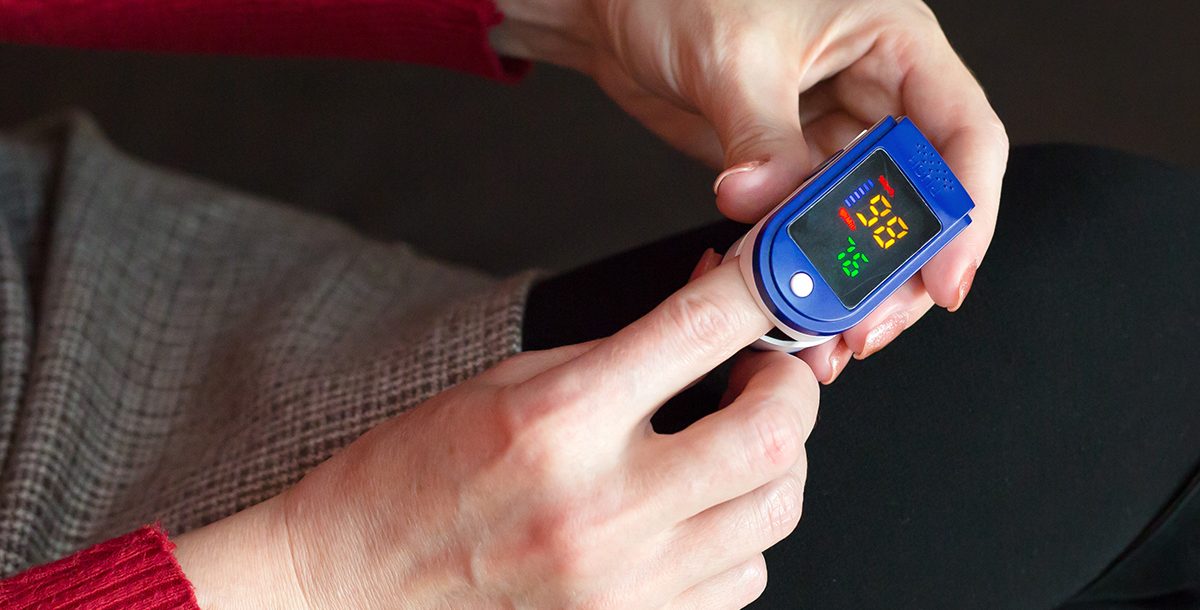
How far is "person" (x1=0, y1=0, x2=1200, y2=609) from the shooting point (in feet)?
1.76

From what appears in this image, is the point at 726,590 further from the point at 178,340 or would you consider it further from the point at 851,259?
the point at 178,340

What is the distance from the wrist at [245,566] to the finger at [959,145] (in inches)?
15.7

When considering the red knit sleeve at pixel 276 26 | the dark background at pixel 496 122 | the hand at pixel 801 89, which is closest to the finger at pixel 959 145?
the hand at pixel 801 89

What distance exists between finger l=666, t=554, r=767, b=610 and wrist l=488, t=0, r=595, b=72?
46cm

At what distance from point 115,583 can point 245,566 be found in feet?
0.21

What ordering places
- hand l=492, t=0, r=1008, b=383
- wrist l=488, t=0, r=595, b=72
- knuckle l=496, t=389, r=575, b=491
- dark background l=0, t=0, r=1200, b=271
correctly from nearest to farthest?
knuckle l=496, t=389, r=575, b=491 → hand l=492, t=0, r=1008, b=383 → wrist l=488, t=0, r=595, b=72 → dark background l=0, t=0, r=1200, b=271

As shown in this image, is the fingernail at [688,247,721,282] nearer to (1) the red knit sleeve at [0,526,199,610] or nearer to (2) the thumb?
(2) the thumb

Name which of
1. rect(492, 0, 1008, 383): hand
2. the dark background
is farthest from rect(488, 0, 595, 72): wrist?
the dark background

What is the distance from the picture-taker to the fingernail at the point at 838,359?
62cm

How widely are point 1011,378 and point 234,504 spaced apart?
20.2 inches

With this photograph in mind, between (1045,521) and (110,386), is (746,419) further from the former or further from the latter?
(110,386)

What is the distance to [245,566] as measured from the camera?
22.6 inches

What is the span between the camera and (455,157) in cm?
156

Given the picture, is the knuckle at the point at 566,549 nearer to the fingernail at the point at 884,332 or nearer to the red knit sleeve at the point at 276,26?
the fingernail at the point at 884,332
